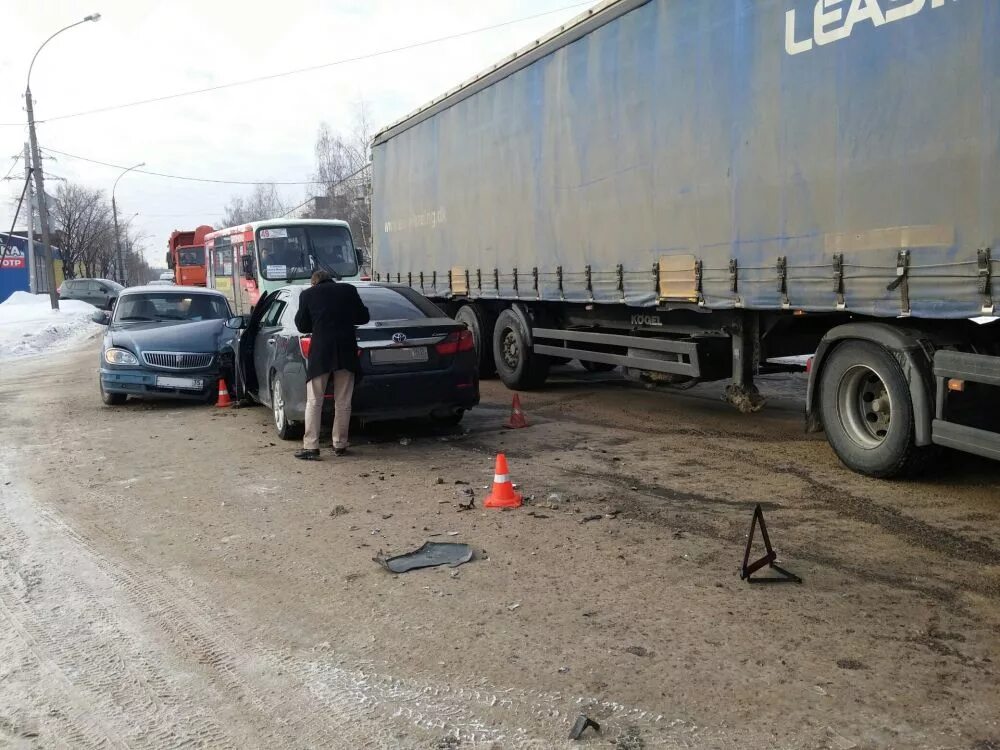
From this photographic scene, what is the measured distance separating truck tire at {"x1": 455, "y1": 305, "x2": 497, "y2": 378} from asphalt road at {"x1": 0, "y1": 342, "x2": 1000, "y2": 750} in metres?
5.21

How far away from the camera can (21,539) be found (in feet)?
17.3

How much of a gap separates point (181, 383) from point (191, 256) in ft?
79.6

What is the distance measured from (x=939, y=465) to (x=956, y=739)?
3710 millimetres

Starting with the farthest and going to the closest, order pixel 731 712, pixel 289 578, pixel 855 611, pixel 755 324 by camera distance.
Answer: pixel 755 324, pixel 289 578, pixel 855 611, pixel 731 712

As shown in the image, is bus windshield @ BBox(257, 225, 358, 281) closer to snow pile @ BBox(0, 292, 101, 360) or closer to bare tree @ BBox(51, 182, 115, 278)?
snow pile @ BBox(0, 292, 101, 360)

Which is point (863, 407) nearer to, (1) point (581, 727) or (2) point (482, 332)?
(1) point (581, 727)

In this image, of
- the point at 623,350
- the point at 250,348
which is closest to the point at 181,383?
the point at 250,348

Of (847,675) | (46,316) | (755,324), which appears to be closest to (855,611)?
(847,675)

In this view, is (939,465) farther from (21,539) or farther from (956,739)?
(21,539)

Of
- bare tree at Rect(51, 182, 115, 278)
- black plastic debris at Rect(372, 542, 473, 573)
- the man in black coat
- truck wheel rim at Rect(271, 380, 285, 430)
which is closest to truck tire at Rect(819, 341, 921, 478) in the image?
black plastic debris at Rect(372, 542, 473, 573)

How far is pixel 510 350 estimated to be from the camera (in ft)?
39.1

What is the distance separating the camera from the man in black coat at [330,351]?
24.0ft

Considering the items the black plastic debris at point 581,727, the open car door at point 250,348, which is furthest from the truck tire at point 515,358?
the black plastic debris at point 581,727

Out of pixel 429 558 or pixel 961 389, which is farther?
pixel 961 389
